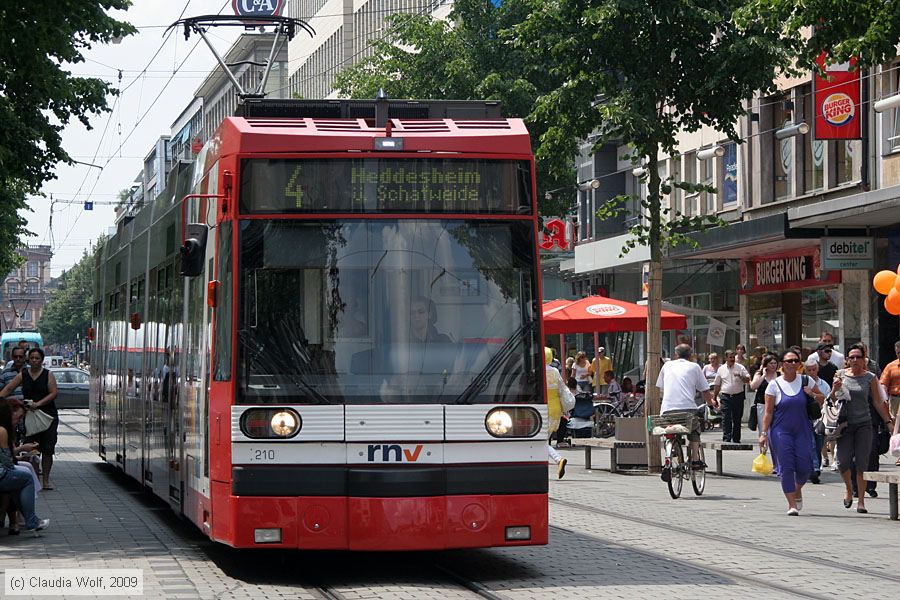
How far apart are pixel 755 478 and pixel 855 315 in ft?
35.3

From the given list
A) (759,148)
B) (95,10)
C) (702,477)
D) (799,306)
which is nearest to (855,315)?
(799,306)

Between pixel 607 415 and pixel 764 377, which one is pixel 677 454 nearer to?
pixel 764 377

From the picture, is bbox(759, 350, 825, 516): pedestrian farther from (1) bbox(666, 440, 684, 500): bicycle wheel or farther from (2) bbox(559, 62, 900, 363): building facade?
(2) bbox(559, 62, 900, 363): building facade

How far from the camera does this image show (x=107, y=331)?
23.1 meters

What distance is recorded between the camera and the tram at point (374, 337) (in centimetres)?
1086

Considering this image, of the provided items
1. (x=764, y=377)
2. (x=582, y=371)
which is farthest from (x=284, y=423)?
(x=582, y=371)

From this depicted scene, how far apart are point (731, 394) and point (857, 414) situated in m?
12.4

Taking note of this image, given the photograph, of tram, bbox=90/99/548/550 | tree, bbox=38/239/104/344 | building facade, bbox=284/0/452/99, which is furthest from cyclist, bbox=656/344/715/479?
tree, bbox=38/239/104/344

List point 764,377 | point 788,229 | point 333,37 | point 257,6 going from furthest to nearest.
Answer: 1. point 333,37
2. point 257,6
3. point 788,229
4. point 764,377

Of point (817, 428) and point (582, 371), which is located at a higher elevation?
point (582, 371)

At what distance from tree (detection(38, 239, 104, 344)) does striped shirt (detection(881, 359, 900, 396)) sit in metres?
125

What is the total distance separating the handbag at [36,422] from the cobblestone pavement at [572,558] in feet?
3.12

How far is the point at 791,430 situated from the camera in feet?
57.6

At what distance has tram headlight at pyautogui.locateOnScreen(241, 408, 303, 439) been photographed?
1089cm
